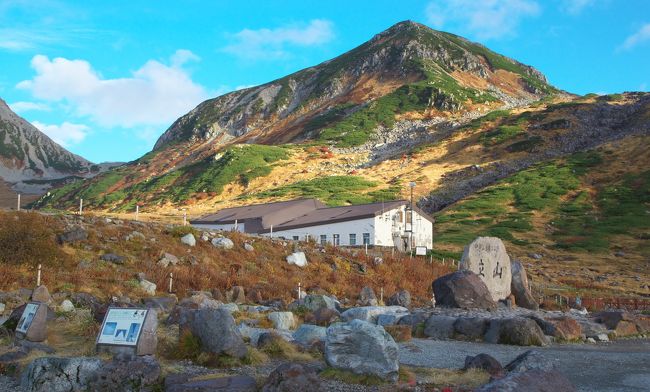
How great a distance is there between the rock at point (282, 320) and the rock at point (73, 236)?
557 inches

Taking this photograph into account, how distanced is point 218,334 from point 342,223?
150ft

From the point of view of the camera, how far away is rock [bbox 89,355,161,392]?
10.5 meters

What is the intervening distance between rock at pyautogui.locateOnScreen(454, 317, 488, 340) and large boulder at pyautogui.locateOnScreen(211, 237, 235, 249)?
17.4 m

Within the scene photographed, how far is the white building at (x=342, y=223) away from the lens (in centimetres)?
5762

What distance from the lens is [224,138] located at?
19638cm

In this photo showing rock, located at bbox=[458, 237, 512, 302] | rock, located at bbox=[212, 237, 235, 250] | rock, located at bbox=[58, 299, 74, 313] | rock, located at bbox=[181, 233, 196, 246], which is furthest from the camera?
rock, located at bbox=[212, 237, 235, 250]

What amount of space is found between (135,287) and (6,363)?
41.7ft

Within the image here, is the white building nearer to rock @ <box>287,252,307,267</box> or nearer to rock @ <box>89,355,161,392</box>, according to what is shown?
rock @ <box>287,252,307,267</box>

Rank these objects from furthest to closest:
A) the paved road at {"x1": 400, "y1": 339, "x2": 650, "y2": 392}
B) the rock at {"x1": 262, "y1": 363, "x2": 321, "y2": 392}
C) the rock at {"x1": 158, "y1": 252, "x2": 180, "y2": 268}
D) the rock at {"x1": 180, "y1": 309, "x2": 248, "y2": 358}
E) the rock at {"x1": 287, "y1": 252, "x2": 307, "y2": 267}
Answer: the rock at {"x1": 287, "y1": 252, "x2": 307, "y2": 267} < the rock at {"x1": 158, "y1": 252, "x2": 180, "y2": 268} < the paved road at {"x1": 400, "y1": 339, "x2": 650, "y2": 392} < the rock at {"x1": 180, "y1": 309, "x2": 248, "y2": 358} < the rock at {"x1": 262, "y1": 363, "x2": 321, "y2": 392}

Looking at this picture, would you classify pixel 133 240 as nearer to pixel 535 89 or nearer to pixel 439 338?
pixel 439 338

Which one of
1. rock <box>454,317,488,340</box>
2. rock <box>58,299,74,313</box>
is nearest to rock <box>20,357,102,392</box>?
rock <box>58,299,74,313</box>

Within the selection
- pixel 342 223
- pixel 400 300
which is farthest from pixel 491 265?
pixel 342 223

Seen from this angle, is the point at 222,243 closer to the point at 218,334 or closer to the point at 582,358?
the point at 218,334

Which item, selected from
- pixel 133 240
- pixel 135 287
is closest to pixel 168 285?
pixel 135 287
